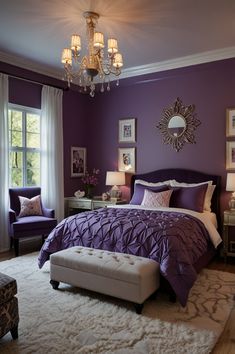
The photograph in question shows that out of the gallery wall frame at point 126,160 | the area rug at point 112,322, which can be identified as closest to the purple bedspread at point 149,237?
the area rug at point 112,322

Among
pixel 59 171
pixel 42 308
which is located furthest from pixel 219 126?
pixel 42 308

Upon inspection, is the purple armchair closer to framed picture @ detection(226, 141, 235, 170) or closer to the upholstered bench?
the upholstered bench

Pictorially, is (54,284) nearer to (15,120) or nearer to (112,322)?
(112,322)

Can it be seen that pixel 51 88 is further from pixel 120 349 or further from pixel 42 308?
pixel 120 349

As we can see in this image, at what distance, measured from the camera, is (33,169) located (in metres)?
5.62

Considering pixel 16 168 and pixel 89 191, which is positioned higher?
pixel 16 168

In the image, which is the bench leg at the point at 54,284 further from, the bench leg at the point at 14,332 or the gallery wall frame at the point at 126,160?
the gallery wall frame at the point at 126,160

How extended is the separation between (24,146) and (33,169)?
0.46 metres

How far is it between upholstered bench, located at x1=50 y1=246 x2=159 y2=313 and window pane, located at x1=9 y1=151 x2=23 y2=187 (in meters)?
2.46

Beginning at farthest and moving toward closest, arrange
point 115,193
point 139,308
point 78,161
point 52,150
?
point 78,161 < point 115,193 < point 52,150 < point 139,308

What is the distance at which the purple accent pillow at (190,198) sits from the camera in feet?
14.8

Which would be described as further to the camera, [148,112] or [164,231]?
[148,112]

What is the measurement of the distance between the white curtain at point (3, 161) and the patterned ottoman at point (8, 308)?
260 centimetres

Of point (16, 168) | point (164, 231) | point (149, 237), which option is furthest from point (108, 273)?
point (16, 168)
